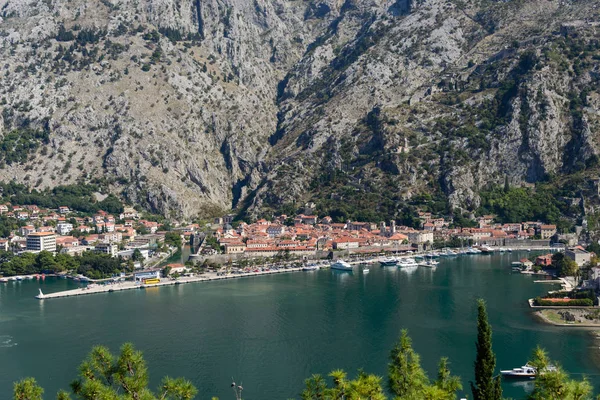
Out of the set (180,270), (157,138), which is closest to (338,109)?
(157,138)

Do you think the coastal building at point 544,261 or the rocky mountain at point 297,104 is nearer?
the coastal building at point 544,261

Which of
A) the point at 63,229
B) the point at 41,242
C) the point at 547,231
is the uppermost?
the point at 63,229

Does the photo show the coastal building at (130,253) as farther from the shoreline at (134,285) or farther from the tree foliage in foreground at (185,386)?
the tree foliage in foreground at (185,386)

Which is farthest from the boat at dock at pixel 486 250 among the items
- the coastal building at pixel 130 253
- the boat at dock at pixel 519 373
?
the boat at dock at pixel 519 373

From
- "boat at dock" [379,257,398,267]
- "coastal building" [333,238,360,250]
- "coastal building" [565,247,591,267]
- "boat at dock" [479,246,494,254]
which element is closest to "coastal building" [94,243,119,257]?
"coastal building" [333,238,360,250]

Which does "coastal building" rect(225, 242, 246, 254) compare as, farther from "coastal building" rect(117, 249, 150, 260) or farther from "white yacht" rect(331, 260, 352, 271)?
"white yacht" rect(331, 260, 352, 271)

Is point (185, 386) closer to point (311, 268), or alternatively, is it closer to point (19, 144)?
point (311, 268)

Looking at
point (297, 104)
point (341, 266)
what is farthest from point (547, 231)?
point (297, 104)
